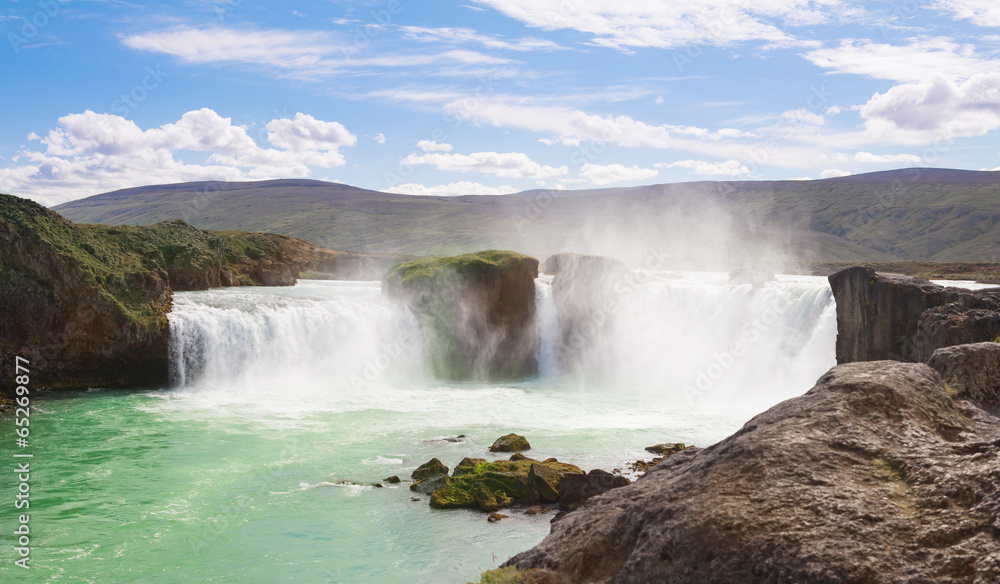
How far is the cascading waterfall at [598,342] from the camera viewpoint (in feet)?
113

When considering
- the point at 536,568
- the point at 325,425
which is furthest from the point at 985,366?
the point at 325,425

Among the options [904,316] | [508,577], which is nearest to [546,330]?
[904,316]

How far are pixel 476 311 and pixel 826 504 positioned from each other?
122 feet

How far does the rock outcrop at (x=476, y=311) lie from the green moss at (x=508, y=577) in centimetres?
3398

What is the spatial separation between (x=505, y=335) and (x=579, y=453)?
20840mm

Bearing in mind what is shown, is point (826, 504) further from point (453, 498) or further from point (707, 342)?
point (707, 342)

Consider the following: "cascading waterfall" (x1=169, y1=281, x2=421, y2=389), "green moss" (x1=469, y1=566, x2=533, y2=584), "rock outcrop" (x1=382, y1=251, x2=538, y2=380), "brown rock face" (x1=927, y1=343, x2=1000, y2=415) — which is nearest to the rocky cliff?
"cascading waterfall" (x1=169, y1=281, x2=421, y2=389)

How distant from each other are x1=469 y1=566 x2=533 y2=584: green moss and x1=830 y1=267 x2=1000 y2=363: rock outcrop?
20.9 metres

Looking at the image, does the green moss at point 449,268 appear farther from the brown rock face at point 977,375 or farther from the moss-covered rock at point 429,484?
the brown rock face at point 977,375

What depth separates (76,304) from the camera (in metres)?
31.4

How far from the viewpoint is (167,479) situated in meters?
19.7

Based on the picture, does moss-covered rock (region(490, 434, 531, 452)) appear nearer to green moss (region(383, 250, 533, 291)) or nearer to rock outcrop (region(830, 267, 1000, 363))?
rock outcrop (region(830, 267, 1000, 363))

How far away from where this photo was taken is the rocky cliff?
98.1 feet

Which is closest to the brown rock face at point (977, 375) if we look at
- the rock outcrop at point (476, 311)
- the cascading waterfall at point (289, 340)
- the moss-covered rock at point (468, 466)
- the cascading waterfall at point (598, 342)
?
the moss-covered rock at point (468, 466)
